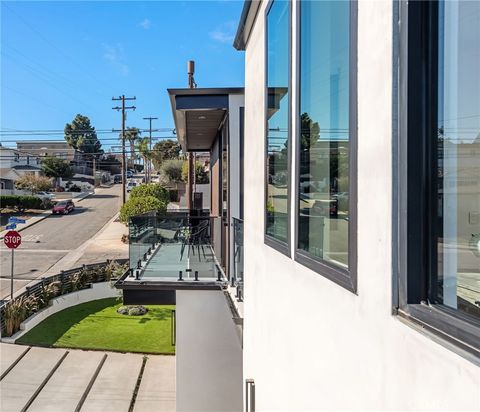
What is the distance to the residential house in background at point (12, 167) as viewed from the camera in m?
50.9

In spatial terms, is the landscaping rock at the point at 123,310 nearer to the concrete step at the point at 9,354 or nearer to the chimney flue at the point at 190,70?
the concrete step at the point at 9,354

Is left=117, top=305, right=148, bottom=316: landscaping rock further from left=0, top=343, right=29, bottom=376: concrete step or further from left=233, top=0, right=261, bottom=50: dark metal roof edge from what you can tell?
left=233, top=0, right=261, bottom=50: dark metal roof edge

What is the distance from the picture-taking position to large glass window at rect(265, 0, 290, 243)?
2.55m

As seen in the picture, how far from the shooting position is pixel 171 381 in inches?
347

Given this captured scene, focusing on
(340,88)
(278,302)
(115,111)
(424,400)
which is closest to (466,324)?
(424,400)

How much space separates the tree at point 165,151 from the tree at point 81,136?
21015 mm

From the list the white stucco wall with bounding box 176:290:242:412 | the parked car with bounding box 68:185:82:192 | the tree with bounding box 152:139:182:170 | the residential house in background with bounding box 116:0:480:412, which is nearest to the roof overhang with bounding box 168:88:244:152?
the residential house in background with bounding box 116:0:480:412

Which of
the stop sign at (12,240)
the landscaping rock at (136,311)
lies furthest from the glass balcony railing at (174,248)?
the stop sign at (12,240)

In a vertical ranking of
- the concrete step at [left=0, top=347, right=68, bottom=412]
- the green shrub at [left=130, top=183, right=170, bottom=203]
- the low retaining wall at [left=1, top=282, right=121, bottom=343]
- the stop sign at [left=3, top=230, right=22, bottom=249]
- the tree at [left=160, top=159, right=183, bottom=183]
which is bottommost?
the concrete step at [left=0, top=347, right=68, bottom=412]

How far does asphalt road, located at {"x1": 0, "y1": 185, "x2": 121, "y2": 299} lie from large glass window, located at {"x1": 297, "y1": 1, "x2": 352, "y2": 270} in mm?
15018

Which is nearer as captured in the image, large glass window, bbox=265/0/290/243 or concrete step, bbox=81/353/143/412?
large glass window, bbox=265/0/290/243

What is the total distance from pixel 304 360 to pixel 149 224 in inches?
222

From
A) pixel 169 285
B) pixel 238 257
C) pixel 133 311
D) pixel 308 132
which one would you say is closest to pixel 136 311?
pixel 133 311

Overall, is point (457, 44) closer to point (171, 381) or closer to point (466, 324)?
point (466, 324)
